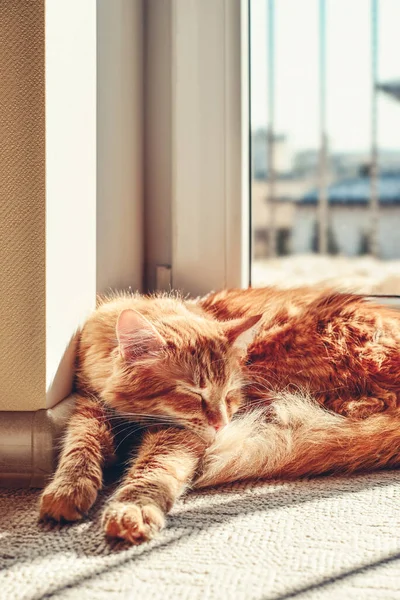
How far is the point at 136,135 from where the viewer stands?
6.23 ft

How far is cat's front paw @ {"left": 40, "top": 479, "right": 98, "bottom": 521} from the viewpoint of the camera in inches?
39.0

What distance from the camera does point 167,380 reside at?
1.26 meters

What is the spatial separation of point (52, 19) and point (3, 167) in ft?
0.90

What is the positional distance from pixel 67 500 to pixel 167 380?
34 cm

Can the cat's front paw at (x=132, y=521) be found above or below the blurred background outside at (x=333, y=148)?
below

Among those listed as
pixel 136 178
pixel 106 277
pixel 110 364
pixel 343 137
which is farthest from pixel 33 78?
pixel 343 137

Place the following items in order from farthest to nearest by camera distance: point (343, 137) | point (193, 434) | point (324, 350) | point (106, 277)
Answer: point (343, 137), point (106, 277), point (324, 350), point (193, 434)

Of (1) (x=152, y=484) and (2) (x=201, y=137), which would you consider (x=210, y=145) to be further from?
(1) (x=152, y=484)

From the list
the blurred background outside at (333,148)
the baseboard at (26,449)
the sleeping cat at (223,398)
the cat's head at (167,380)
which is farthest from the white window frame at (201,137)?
the blurred background outside at (333,148)

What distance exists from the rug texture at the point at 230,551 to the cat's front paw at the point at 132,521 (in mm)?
16

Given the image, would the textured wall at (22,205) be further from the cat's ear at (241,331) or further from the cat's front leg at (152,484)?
the cat's ear at (241,331)

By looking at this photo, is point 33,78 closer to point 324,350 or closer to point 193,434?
point 193,434

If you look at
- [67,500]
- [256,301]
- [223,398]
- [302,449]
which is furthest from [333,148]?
[67,500]

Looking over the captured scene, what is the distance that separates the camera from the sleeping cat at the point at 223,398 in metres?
1.12
